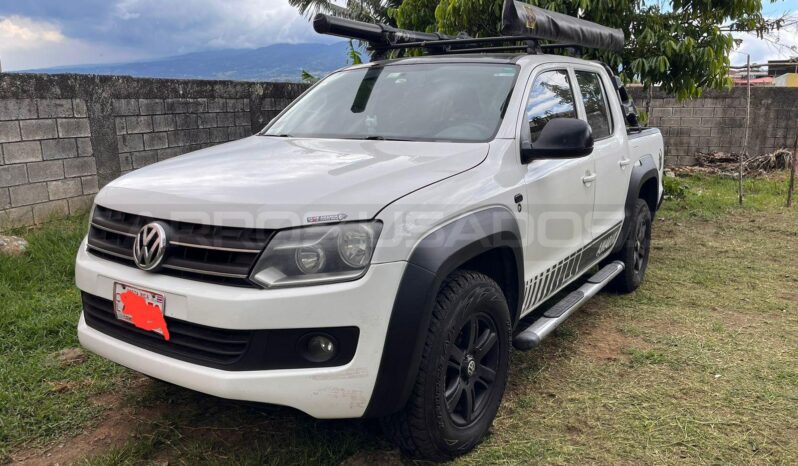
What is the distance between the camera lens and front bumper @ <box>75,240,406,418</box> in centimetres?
205

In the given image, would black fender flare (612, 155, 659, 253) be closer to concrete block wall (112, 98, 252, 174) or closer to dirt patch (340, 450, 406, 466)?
dirt patch (340, 450, 406, 466)

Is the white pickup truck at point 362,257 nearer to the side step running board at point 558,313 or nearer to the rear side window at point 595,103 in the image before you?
the side step running board at point 558,313

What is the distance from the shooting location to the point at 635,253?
15.7 feet

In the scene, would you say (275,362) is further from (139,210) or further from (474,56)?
(474,56)

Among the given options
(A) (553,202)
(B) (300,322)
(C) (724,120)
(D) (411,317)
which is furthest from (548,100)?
(C) (724,120)

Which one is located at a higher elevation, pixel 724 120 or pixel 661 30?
pixel 661 30

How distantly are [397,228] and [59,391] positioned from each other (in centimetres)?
210

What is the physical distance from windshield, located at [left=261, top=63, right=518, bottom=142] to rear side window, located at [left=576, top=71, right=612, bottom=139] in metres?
0.90

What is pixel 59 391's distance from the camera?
3.09 metres

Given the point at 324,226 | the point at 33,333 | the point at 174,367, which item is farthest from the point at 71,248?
the point at 324,226

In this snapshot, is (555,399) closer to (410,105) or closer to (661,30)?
(410,105)

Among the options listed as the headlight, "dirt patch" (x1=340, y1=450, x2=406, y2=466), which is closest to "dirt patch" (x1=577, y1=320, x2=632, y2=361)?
"dirt patch" (x1=340, y1=450, x2=406, y2=466)

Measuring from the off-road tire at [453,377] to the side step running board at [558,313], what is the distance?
0.19m

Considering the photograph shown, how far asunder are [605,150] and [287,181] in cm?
242
